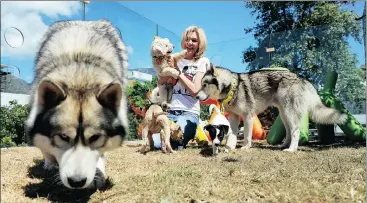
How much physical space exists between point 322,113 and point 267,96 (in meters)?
0.97

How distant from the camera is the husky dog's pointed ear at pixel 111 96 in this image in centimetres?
211

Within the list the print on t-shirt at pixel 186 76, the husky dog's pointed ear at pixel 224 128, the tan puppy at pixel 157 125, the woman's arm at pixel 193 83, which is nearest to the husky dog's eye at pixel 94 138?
the tan puppy at pixel 157 125

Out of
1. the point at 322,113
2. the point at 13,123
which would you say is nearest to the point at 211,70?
the point at 322,113

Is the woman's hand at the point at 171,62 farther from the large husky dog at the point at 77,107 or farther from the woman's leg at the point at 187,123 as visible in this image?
the large husky dog at the point at 77,107

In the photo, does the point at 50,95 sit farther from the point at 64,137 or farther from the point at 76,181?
the point at 76,181

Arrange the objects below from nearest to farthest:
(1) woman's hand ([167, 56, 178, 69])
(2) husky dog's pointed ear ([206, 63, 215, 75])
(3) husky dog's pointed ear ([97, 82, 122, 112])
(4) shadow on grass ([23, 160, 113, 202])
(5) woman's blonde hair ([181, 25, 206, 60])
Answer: (3) husky dog's pointed ear ([97, 82, 122, 112]), (4) shadow on grass ([23, 160, 113, 202]), (1) woman's hand ([167, 56, 178, 69]), (5) woman's blonde hair ([181, 25, 206, 60]), (2) husky dog's pointed ear ([206, 63, 215, 75])

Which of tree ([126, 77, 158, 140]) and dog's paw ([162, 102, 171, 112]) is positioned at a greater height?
tree ([126, 77, 158, 140])

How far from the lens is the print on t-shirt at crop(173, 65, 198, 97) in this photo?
493cm

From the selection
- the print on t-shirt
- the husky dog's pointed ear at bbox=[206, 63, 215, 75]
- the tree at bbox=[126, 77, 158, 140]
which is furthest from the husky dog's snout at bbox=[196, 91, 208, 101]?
the tree at bbox=[126, 77, 158, 140]

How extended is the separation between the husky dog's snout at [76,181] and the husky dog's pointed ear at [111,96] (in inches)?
20.1

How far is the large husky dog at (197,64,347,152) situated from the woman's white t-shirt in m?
0.37

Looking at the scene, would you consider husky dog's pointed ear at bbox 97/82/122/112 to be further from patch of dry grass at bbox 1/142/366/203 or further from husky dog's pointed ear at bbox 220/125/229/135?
husky dog's pointed ear at bbox 220/125/229/135

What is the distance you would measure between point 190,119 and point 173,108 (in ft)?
1.00

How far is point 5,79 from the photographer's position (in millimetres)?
2725
